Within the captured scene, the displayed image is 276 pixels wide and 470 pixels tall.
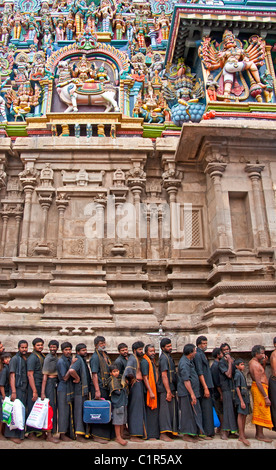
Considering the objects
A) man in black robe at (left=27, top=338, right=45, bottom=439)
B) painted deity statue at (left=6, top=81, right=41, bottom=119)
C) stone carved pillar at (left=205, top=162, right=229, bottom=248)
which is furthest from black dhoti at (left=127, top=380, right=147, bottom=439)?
painted deity statue at (left=6, top=81, right=41, bottom=119)

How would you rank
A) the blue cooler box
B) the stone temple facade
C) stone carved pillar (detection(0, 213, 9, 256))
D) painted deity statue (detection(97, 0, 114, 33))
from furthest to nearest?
painted deity statue (detection(97, 0, 114, 33)), stone carved pillar (detection(0, 213, 9, 256)), the stone temple facade, the blue cooler box

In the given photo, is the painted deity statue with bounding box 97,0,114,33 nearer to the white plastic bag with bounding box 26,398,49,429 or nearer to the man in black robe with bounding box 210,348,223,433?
the man in black robe with bounding box 210,348,223,433

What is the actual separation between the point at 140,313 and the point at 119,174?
187 inches

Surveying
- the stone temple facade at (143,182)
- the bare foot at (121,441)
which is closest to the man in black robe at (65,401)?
the bare foot at (121,441)

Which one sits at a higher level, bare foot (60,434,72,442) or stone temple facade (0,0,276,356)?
stone temple facade (0,0,276,356)

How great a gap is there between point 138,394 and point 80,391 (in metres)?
1.05

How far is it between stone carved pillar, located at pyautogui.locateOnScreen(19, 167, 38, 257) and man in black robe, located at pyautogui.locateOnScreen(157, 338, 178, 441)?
22.4ft

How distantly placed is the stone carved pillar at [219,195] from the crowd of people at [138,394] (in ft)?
Answer: 14.9

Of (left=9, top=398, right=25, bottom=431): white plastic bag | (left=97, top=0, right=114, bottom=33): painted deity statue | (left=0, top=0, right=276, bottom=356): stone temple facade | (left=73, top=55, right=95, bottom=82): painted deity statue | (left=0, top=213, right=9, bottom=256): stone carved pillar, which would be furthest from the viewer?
(left=97, top=0, right=114, bottom=33): painted deity statue

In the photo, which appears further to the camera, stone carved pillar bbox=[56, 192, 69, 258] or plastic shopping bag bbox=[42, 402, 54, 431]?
stone carved pillar bbox=[56, 192, 69, 258]

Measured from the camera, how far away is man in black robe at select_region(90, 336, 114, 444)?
7148mm

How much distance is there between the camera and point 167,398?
7359 millimetres

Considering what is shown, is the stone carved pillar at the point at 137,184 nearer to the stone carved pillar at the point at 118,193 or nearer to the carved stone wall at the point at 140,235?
the carved stone wall at the point at 140,235

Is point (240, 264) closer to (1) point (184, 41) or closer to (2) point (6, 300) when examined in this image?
(2) point (6, 300)
